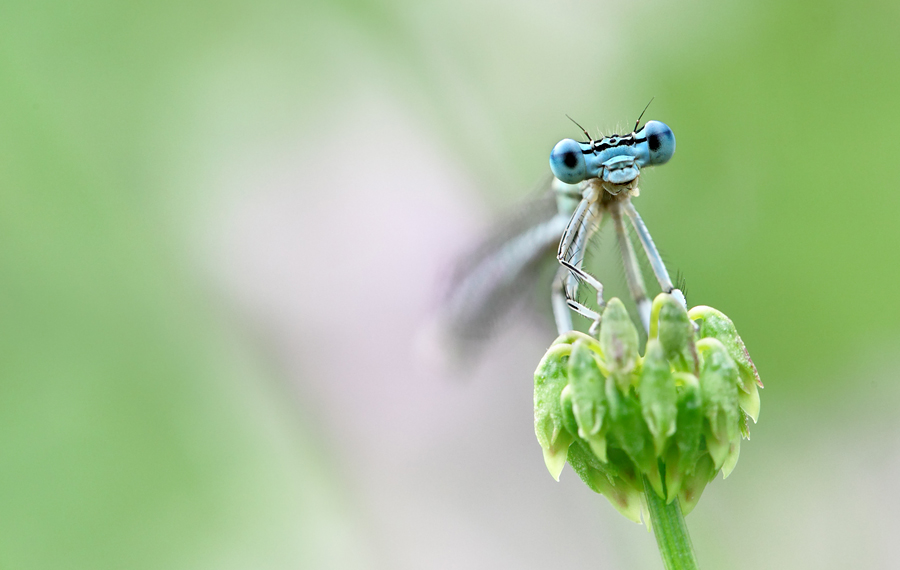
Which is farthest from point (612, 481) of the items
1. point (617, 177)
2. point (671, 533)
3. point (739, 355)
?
point (617, 177)

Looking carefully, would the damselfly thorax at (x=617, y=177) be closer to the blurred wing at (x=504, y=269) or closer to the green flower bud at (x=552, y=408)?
the green flower bud at (x=552, y=408)

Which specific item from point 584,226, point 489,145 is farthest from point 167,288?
point 584,226

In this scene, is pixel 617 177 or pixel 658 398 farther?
pixel 617 177

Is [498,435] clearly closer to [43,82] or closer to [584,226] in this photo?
[584,226]

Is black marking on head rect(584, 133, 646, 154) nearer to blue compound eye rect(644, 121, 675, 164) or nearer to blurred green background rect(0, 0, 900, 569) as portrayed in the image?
blue compound eye rect(644, 121, 675, 164)

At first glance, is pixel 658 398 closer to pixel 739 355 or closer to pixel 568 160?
pixel 739 355
